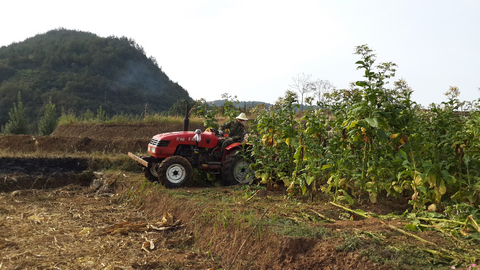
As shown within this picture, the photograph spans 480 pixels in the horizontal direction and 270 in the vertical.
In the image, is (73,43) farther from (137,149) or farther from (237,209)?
(237,209)

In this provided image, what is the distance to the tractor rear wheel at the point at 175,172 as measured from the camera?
22.9 ft

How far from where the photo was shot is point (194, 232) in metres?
5.01

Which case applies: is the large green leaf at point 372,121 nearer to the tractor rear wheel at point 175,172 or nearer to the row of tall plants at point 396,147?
the row of tall plants at point 396,147

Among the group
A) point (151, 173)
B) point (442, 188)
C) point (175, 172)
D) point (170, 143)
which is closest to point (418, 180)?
point (442, 188)

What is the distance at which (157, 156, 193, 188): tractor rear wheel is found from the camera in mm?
6977

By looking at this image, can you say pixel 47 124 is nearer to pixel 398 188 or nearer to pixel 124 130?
pixel 124 130

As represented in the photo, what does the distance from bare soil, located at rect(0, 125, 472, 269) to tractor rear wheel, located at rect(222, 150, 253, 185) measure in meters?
0.49

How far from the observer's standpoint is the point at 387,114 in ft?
14.7

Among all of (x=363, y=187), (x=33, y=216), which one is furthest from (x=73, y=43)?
(x=363, y=187)

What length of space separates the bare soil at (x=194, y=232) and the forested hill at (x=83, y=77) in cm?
3159

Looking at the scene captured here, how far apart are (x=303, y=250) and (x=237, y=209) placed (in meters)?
1.58

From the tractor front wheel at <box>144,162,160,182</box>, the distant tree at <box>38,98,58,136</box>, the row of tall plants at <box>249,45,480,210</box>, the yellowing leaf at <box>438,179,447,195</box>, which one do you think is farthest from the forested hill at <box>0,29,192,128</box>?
the yellowing leaf at <box>438,179,447,195</box>

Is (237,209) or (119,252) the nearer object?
(119,252)

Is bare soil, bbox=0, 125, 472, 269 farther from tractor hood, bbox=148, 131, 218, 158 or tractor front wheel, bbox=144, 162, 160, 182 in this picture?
tractor hood, bbox=148, 131, 218, 158
